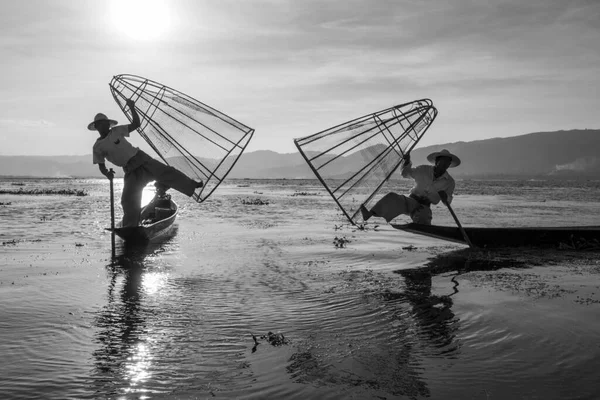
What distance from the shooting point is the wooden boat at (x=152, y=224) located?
1071cm

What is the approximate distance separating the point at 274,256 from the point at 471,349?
5.87 meters

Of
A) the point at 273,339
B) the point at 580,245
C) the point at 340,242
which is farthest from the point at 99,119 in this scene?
the point at 580,245

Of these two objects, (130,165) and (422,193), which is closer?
(130,165)

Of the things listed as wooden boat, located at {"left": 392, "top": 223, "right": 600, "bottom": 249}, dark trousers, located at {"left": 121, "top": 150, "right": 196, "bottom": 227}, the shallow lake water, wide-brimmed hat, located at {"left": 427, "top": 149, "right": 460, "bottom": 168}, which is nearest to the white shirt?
dark trousers, located at {"left": 121, "top": 150, "right": 196, "bottom": 227}

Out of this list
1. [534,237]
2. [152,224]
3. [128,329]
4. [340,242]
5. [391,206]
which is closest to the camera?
[128,329]

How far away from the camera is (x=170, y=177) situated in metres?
10.9

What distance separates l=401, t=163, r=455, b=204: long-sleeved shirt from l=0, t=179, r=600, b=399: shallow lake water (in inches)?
51.7

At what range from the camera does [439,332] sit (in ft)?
17.4

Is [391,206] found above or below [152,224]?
above

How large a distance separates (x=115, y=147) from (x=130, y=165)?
48 centimetres

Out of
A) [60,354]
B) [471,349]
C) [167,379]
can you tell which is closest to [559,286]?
[471,349]

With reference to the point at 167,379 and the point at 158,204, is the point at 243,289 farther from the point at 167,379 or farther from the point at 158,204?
the point at 158,204

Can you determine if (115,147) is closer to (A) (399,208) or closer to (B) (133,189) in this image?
(B) (133,189)

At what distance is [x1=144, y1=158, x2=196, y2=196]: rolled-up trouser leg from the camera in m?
10.8
